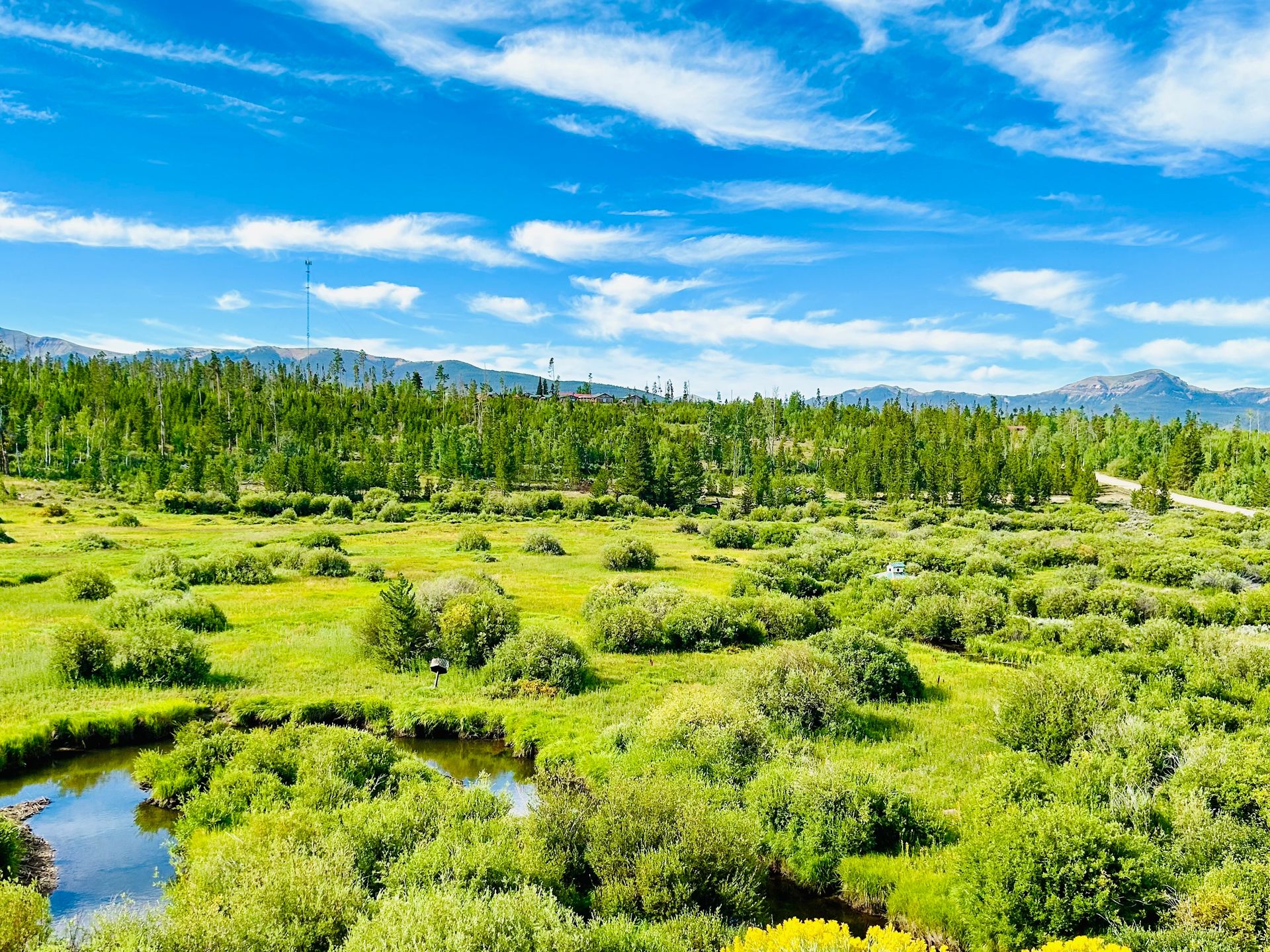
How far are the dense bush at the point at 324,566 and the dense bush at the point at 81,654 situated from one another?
70.6ft

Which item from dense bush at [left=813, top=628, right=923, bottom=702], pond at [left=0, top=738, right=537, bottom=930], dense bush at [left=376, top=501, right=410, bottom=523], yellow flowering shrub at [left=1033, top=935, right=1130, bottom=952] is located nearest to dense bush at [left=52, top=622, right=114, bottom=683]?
pond at [left=0, top=738, right=537, bottom=930]

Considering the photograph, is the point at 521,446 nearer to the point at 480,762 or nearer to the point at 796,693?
the point at 480,762

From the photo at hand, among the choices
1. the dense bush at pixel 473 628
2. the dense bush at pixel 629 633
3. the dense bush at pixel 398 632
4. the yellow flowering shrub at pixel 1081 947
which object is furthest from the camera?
the dense bush at pixel 629 633

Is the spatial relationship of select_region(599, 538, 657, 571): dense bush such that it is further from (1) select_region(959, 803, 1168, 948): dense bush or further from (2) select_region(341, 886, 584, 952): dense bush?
(2) select_region(341, 886, 584, 952): dense bush

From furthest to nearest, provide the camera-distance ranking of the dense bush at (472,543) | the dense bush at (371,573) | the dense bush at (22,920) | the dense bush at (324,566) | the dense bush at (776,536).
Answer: the dense bush at (776,536) < the dense bush at (472,543) < the dense bush at (324,566) < the dense bush at (371,573) < the dense bush at (22,920)

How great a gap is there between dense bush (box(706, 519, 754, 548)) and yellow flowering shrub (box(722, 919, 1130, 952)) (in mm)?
60588

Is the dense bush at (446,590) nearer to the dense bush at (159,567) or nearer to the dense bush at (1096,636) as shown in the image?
the dense bush at (159,567)

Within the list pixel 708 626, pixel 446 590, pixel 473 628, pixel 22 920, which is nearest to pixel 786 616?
pixel 708 626

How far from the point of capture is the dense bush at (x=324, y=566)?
46625 mm

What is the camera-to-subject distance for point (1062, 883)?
11.7m

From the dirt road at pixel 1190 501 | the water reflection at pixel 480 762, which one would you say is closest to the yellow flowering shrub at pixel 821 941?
the water reflection at pixel 480 762

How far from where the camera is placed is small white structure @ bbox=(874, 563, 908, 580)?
4282 cm

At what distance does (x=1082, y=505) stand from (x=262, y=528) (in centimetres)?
10811

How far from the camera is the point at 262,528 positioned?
69.9 meters
